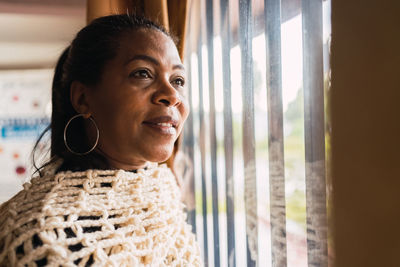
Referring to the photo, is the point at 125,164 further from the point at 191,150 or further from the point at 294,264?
the point at 191,150

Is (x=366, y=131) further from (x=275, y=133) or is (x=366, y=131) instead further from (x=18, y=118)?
(x=18, y=118)

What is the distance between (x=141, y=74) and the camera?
867 mm

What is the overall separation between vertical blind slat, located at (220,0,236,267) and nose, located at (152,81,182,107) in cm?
33

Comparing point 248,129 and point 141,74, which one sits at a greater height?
point 141,74

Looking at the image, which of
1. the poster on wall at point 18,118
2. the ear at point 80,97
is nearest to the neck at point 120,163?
the ear at point 80,97

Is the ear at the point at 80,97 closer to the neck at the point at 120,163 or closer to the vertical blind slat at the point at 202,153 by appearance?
the neck at the point at 120,163

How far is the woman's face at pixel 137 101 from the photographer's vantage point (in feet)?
2.78

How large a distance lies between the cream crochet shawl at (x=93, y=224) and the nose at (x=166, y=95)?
21 cm

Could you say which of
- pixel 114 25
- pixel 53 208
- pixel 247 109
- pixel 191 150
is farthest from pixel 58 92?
pixel 191 150

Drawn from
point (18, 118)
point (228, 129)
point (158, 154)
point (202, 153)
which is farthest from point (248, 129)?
point (18, 118)

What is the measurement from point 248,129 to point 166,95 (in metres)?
0.28

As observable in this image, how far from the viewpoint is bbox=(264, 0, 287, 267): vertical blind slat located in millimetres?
813

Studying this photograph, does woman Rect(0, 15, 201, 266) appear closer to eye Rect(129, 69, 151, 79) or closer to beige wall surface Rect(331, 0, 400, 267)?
eye Rect(129, 69, 151, 79)

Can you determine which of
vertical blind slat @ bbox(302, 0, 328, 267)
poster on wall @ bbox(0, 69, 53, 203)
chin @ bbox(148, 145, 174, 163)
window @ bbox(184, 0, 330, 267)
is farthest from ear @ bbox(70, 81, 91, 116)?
poster on wall @ bbox(0, 69, 53, 203)
